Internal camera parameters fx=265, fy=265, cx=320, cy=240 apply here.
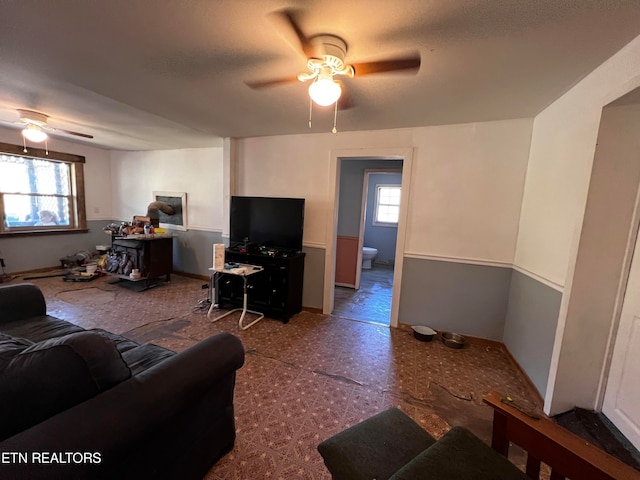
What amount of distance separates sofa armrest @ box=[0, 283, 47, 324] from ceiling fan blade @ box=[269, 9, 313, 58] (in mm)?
2553

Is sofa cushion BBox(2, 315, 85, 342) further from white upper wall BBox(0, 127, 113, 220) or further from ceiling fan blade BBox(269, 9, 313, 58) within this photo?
white upper wall BBox(0, 127, 113, 220)

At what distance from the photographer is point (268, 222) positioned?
136 inches

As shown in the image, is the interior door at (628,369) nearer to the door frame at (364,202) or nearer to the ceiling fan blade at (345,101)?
the ceiling fan blade at (345,101)

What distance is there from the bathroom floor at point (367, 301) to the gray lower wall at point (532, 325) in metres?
1.34

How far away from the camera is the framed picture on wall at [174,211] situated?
16.1 ft

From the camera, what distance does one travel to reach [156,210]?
4871mm

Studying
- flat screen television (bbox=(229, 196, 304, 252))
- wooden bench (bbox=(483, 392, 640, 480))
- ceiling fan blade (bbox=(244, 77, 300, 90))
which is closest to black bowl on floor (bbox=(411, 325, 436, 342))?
flat screen television (bbox=(229, 196, 304, 252))

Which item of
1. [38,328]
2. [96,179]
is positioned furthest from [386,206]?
[96,179]

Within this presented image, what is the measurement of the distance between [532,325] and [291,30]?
278cm

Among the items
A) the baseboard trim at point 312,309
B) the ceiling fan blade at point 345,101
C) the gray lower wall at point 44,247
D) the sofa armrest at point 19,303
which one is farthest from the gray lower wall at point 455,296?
the gray lower wall at point 44,247

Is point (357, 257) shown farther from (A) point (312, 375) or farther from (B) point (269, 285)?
(A) point (312, 375)

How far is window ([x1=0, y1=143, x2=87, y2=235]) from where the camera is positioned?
4.31 meters

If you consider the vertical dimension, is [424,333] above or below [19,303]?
below

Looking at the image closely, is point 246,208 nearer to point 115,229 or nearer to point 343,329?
point 343,329
